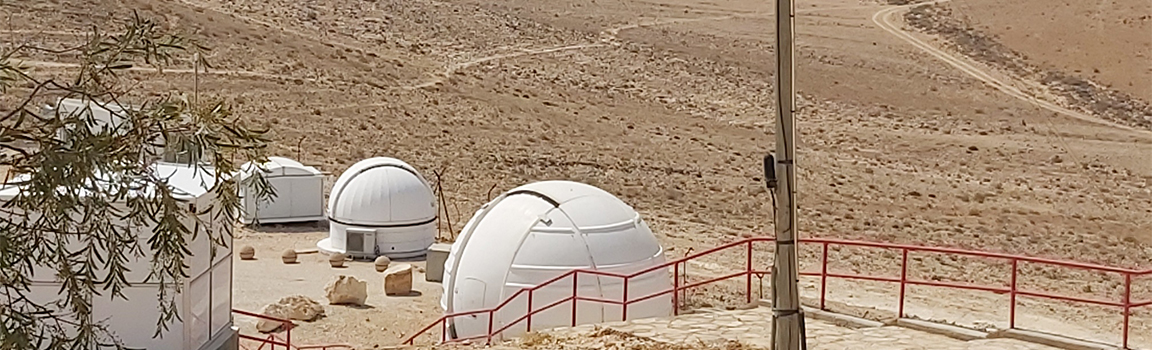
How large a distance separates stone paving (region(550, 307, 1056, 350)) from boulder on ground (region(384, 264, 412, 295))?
849cm

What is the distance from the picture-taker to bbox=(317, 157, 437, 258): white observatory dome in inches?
1134

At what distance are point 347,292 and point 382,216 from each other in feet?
15.6

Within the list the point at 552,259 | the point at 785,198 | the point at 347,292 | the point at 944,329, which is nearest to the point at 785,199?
the point at 785,198

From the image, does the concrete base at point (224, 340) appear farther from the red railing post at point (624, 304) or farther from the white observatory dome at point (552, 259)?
the red railing post at point (624, 304)

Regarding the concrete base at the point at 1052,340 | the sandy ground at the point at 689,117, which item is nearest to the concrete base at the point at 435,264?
the sandy ground at the point at 689,117

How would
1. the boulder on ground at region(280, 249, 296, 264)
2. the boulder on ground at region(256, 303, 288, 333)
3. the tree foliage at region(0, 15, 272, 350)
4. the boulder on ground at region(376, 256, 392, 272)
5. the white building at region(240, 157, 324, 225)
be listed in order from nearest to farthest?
the tree foliage at region(0, 15, 272, 350) → the boulder on ground at region(256, 303, 288, 333) → the boulder on ground at region(376, 256, 392, 272) → the boulder on ground at region(280, 249, 296, 264) → the white building at region(240, 157, 324, 225)

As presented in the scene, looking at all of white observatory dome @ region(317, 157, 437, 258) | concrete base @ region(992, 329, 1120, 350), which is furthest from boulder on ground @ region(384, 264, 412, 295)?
concrete base @ region(992, 329, 1120, 350)

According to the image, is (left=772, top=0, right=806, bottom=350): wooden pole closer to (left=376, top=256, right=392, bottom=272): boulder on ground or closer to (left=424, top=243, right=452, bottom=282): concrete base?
(left=424, top=243, right=452, bottom=282): concrete base

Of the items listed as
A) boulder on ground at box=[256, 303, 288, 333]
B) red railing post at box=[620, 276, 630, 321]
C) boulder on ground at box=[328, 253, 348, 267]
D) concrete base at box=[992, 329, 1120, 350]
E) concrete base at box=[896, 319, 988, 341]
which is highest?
concrete base at box=[992, 329, 1120, 350]

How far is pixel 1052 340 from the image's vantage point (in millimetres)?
15289

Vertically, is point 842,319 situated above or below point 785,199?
below

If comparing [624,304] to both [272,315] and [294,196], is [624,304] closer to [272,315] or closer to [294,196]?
[272,315]

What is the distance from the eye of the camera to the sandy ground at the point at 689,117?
1340 inches

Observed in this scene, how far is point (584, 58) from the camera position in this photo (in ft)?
213
